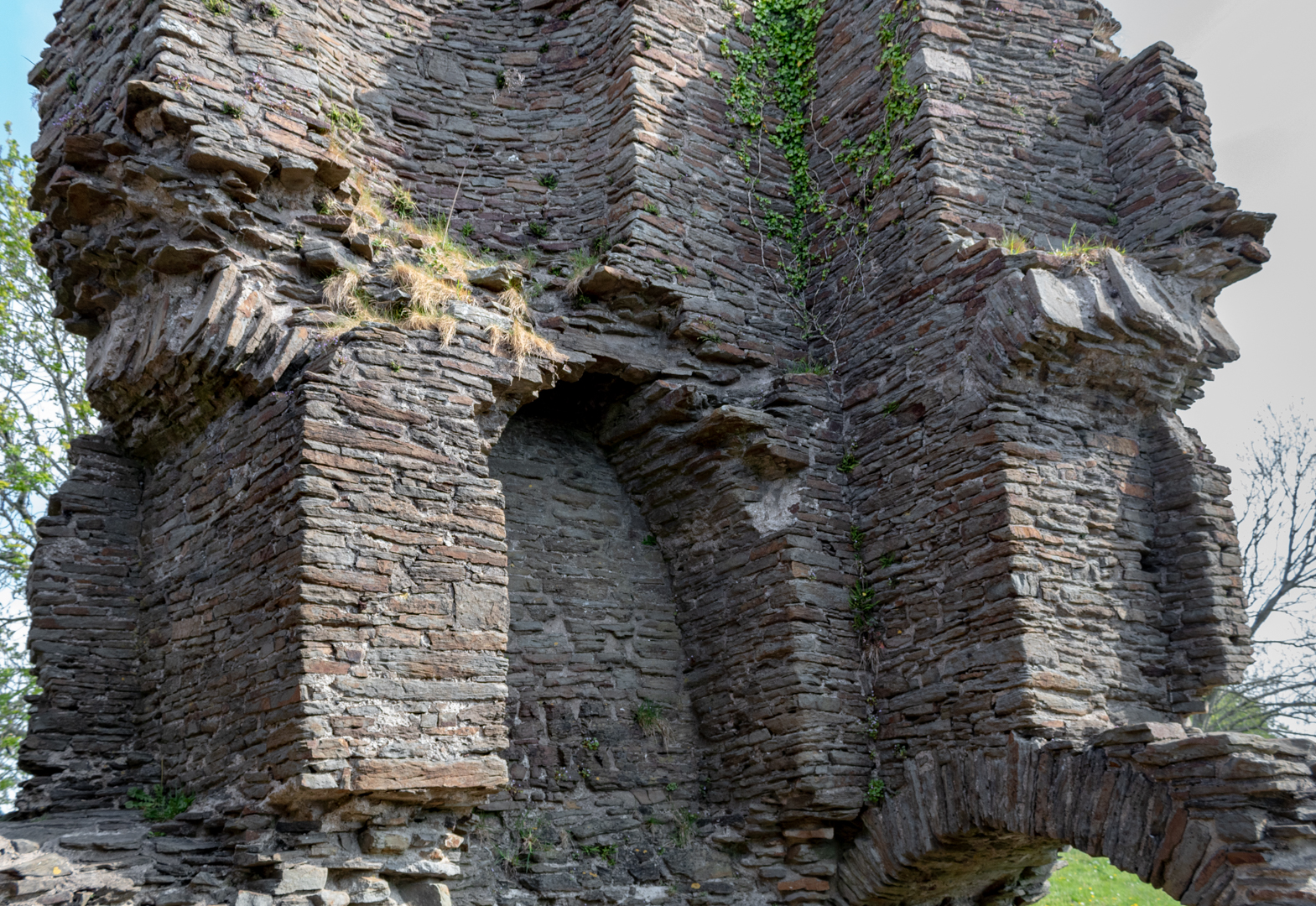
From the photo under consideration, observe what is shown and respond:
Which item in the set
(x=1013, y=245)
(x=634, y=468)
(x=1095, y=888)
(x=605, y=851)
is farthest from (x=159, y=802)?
(x=1095, y=888)

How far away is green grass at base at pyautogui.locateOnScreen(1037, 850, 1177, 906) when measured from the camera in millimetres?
11133

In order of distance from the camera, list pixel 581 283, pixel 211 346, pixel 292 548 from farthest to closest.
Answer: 1. pixel 581 283
2. pixel 211 346
3. pixel 292 548

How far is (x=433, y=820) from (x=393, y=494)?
1.79m

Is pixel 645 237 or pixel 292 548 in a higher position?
pixel 645 237

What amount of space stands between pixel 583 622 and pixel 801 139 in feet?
15.1

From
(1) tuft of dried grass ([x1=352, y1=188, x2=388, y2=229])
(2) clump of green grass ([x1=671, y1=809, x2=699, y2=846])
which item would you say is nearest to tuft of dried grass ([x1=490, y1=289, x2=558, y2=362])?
(1) tuft of dried grass ([x1=352, y1=188, x2=388, y2=229])

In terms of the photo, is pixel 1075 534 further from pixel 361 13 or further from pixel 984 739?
pixel 361 13

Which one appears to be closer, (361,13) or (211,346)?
(211,346)

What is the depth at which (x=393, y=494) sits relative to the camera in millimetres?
5836

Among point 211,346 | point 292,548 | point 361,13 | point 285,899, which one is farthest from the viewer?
point 361,13

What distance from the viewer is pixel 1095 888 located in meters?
11.7

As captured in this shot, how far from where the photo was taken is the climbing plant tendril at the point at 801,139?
8.31 metres

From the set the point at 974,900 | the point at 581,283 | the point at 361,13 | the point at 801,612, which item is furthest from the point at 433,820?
the point at 361,13

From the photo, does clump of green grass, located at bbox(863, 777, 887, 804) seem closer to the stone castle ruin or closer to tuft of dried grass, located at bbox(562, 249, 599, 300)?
the stone castle ruin
